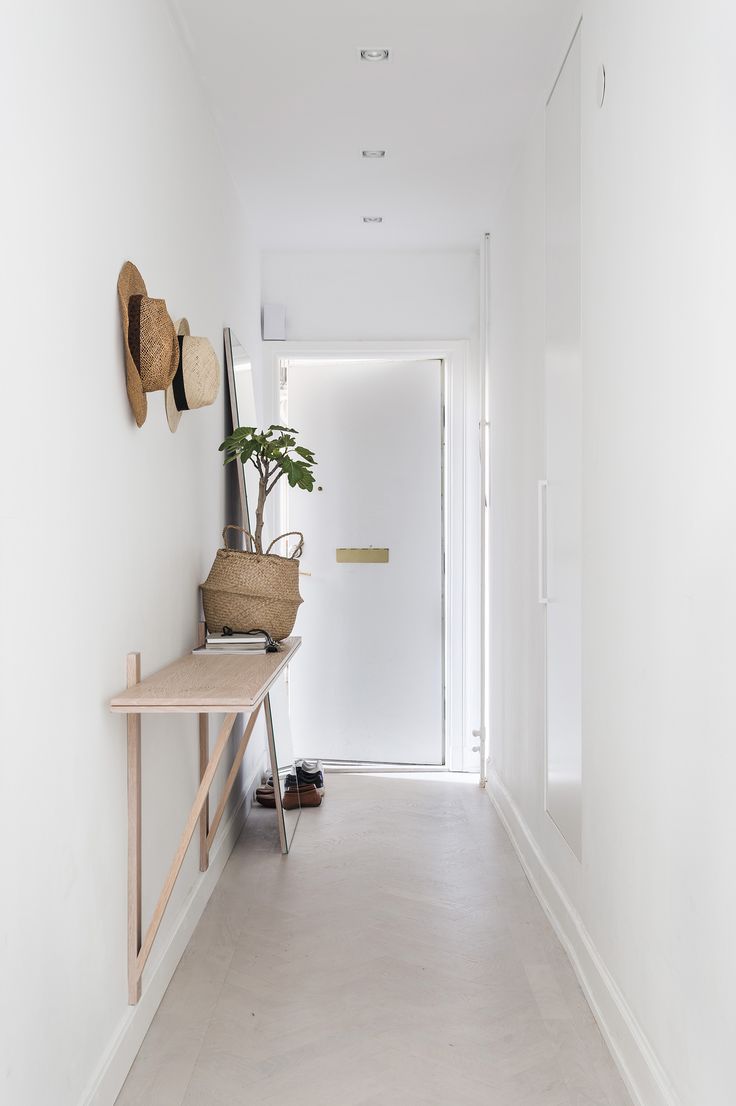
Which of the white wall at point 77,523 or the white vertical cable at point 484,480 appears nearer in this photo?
the white wall at point 77,523

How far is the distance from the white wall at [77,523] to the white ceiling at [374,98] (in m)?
0.34

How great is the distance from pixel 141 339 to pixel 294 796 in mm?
2632

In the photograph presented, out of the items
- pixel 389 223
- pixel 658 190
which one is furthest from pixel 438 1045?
pixel 389 223

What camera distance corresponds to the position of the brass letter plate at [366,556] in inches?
201

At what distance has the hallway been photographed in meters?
2.04

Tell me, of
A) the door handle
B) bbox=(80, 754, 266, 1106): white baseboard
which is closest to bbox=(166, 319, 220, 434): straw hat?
the door handle

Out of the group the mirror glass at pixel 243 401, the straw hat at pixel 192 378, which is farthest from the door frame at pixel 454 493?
the straw hat at pixel 192 378

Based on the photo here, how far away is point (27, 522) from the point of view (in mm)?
1521

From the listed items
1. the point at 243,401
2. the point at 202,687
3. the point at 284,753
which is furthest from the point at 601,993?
the point at 243,401

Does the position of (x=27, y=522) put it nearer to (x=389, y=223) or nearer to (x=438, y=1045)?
(x=438, y=1045)

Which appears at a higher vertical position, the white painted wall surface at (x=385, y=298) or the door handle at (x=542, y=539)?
the white painted wall surface at (x=385, y=298)

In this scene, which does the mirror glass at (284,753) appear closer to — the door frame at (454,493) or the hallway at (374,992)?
the hallway at (374,992)

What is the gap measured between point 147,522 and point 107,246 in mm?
687

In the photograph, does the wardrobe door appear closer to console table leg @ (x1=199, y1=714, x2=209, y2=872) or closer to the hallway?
→ the hallway
